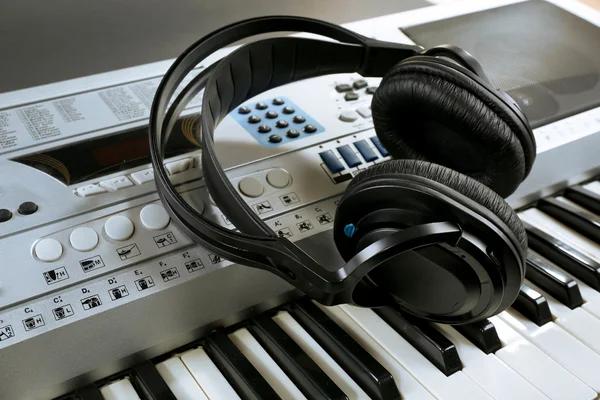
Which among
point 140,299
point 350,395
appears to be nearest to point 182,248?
point 140,299

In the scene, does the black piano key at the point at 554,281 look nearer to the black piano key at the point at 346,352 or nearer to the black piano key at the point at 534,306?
the black piano key at the point at 534,306

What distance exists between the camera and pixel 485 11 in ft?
4.24

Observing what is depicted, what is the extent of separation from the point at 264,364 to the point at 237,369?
4cm

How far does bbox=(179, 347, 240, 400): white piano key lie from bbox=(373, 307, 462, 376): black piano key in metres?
0.21

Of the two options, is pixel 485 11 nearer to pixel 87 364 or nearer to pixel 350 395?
pixel 350 395

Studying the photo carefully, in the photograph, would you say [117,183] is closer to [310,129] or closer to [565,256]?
[310,129]

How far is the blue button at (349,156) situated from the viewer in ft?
2.98

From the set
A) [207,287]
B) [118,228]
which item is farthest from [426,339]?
[118,228]

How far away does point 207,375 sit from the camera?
2.50 ft

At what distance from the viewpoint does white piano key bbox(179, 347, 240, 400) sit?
0.74 metres

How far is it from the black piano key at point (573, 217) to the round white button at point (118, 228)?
64cm

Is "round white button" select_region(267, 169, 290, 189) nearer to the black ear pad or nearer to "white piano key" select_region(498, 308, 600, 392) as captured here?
the black ear pad

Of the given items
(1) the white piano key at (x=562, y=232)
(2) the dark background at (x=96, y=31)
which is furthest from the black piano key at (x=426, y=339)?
(2) the dark background at (x=96, y=31)

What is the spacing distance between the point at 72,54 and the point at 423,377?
0.70m
